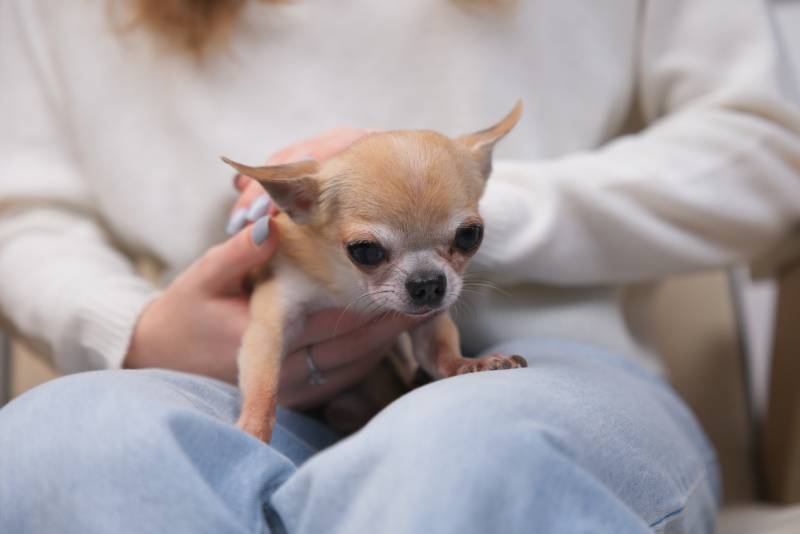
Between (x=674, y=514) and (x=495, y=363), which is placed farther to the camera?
(x=495, y=363)

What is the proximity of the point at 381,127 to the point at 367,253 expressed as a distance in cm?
55

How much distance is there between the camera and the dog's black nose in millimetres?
1141

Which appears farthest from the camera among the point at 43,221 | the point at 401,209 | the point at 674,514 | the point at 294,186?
the point at 43,221

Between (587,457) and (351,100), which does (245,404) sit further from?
(351,100)

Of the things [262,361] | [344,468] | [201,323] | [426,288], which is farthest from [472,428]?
[201,323]

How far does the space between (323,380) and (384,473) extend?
1.99ft

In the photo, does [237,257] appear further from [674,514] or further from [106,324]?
[674,514]

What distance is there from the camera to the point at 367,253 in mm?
1176

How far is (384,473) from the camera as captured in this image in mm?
783

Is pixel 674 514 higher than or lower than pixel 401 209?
lower

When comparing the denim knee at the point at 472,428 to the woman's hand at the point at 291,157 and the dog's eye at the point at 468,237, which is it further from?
the woman's hand at the point at 291,157

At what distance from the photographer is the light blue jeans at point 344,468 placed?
76 cm

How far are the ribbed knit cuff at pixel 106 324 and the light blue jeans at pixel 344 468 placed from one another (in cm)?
46

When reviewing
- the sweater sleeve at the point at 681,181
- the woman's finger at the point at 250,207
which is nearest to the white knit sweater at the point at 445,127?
the sweater sleeve at the point at 681,181
